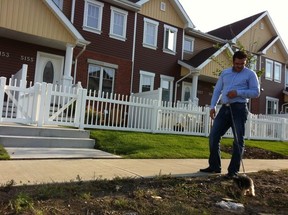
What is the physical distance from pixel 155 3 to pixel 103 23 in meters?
3.94

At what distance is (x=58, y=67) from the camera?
672 inches

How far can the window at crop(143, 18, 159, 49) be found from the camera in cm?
2059

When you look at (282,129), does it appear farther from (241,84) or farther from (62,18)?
(241,84)

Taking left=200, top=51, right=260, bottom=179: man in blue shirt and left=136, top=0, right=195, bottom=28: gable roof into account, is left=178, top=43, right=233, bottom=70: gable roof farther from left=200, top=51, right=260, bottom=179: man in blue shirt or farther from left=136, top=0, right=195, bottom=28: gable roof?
left=200, top=51, right=260, bottom=179: man in blue shirt

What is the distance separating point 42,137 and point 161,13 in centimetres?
1429

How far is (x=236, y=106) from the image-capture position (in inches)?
229

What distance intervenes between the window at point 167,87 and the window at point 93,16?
200 inches

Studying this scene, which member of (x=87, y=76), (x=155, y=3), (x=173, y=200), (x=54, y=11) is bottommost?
(x=173, y=200)

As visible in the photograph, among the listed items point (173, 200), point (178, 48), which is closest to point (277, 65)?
point (178, 48)

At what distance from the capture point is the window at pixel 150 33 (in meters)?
20.6

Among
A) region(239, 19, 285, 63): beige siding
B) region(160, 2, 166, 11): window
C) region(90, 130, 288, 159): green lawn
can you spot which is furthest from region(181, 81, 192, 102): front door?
region(90, 130, 288, 159): green lawn

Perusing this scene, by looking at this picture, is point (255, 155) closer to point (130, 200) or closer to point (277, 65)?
point (130, 200)

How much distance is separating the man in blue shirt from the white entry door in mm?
12163

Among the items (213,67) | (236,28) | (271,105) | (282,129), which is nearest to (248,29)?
(236,28)
